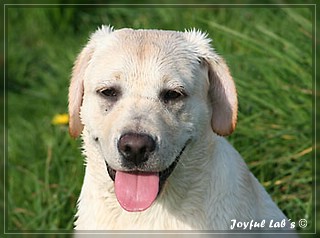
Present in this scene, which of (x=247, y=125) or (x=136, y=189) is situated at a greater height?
(x=247, y=125)

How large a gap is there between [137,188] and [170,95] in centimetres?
48

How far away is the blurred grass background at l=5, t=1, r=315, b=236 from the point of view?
577 cm

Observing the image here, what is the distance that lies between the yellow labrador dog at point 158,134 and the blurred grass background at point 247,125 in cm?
106

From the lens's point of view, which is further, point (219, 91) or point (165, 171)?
point (219, 91)

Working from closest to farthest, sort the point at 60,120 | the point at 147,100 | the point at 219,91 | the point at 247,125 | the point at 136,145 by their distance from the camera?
the point at 136,145 → the point at 147,100 → the point at 219,91 → the point at 247,125 → the point at 60,120

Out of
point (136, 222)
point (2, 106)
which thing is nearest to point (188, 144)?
point (136, 222)

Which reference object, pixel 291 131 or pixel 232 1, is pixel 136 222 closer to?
pixel 291 131

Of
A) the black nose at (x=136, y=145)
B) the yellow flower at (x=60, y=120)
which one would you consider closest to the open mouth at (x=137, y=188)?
the black nose at (x=136, y=145)

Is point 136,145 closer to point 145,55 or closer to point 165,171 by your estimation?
point 165,171

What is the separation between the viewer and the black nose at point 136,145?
13.5 ft

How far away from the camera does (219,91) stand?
453 cm

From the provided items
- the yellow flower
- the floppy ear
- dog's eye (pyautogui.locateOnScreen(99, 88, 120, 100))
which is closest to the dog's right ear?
the floppy ear

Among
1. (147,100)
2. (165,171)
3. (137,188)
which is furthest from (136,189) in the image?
(147,100)

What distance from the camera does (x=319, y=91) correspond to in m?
5.85
